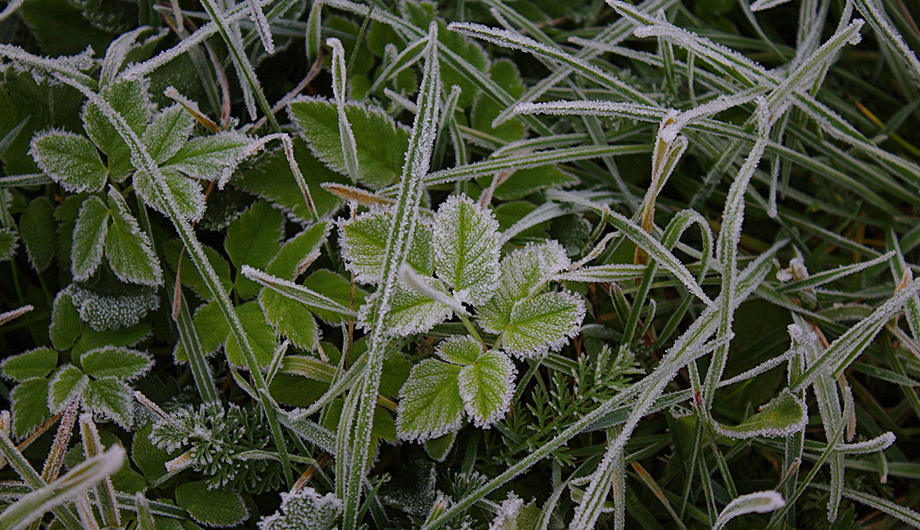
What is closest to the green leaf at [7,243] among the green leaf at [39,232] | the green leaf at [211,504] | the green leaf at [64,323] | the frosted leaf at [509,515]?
the green leaf at [39,232]

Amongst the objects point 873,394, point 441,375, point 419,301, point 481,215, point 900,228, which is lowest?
point 873,394

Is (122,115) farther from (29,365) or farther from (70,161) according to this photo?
(29,365)

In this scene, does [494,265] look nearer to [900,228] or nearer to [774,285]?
[774,285]

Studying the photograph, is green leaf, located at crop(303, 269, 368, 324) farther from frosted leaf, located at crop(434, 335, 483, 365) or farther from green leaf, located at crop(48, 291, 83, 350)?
green leaf, located at crop(48, 291, 83, 350)

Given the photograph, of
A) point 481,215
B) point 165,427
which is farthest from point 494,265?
point 165,427

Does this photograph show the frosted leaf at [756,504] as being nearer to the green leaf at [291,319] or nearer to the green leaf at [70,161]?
the green leaf at [291,319]
